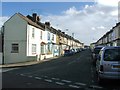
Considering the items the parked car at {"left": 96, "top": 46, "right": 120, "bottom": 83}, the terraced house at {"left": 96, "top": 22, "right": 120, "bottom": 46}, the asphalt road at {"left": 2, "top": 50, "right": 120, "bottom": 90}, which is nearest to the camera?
the parked car at {"left": 96, "top": 46, "right": 120, "bottom": 83}

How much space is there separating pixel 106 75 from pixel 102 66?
1.59 ft

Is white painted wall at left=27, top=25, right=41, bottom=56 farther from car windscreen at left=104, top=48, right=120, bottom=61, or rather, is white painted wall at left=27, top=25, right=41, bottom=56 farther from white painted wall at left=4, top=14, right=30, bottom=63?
car windscreen at left=104, top=48, right=120, bottom=61

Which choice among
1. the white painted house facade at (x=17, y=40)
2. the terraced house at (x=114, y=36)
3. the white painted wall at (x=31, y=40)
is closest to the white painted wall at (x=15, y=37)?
the white painted house facade at (x=17, y=40)

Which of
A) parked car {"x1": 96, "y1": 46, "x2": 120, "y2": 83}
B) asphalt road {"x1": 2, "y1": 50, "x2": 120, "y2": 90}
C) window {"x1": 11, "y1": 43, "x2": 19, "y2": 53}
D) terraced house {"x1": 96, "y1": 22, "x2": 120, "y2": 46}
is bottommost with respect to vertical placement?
asphalt road {"x1": 2, "y1": 50, "x2": 120, "y2": 90}

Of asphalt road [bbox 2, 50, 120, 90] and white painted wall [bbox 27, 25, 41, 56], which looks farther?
white painted wall [bbox 27, 25, 41, 56]

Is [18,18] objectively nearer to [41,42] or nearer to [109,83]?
[41,42]

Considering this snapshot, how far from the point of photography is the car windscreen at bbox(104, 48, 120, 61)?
13.5 metres

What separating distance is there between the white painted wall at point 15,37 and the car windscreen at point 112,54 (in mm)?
Result: 29400

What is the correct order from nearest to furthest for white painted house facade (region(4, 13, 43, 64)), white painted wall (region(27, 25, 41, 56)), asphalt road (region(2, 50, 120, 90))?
asphalt road (region(2, 50, 120, 90)) < white painted house facade (region(4, 13, 43, 64)) < white painted wall (region(27, 25, 41, 56))

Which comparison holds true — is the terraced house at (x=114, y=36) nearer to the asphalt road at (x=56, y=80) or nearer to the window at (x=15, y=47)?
the window at (x=15, y=47)

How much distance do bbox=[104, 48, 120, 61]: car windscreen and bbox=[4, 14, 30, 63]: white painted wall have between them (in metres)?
29.4

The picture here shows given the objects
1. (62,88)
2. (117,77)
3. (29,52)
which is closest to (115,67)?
(117,77)

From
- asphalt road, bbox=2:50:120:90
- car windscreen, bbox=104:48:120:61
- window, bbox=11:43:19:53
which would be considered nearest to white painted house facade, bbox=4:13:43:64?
window, bbox=11:43:19:53

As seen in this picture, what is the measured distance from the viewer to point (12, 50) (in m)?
43.2
